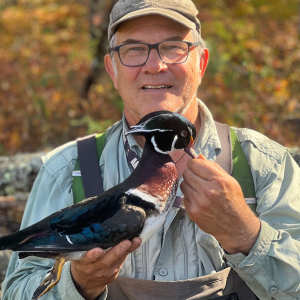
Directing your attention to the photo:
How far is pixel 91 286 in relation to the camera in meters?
2.99

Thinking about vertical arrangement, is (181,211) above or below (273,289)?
above

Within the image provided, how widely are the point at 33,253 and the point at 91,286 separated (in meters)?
0.49

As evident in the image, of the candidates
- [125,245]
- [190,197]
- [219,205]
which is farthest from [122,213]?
[219,205]

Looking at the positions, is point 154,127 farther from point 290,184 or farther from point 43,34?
point 43,34

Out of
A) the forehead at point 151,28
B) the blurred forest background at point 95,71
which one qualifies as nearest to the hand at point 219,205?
the forehead at point 151,28

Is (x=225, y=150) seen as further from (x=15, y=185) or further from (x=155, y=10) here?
(x=15, y=185)

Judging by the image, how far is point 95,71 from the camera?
10062mm

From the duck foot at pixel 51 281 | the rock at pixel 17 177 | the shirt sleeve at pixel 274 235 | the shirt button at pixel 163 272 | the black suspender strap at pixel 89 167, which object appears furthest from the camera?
the rock at pixel 17 177

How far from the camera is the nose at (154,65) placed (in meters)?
3.60

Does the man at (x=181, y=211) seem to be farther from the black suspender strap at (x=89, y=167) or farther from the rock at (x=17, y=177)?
the rock at (x=17, y=177)

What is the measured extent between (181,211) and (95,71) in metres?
7.18

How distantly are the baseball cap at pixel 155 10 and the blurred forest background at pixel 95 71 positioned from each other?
11.4ft

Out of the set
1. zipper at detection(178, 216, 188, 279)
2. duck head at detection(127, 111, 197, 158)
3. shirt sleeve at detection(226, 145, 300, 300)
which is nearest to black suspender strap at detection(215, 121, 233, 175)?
shirt sleeve at detection(226, 145, 300, 300)

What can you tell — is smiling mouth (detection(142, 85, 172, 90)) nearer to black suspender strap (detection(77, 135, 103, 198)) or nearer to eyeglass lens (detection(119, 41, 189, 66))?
eyeglass lens (detection(119, 41, 189, 66))
